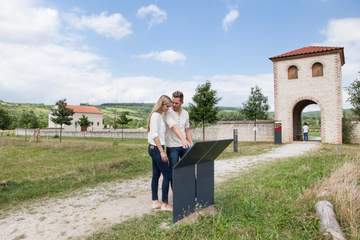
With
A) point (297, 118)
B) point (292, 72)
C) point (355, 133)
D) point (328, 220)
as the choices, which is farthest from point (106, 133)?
point (328, 220)

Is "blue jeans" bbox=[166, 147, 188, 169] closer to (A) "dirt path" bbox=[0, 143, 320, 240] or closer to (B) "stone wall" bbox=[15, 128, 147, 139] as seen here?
(A) "dirt path" bbox=[0, 143, 320, 240]

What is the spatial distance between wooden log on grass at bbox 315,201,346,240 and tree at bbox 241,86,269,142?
99.1 feet

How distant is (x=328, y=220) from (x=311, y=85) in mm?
21110

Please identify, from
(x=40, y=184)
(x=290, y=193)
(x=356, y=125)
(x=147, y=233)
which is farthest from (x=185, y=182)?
(x=356, y=125)

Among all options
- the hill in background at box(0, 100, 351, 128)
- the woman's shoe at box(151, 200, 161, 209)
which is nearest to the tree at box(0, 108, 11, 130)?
the hill in background at box(0, 100, 351, 128)

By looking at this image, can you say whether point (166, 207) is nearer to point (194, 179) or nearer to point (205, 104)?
point (194, 179)

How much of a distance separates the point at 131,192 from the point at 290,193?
339 centimetres

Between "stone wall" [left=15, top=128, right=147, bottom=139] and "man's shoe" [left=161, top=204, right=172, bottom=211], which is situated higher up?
"stone wall" [left=15, top=128, right=147, bottom=139]

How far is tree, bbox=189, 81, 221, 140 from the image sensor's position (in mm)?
28703

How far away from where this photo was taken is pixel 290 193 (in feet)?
19.9

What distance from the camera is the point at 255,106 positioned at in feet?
115

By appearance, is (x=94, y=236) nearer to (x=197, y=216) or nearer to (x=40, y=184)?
(x=197, y=216)

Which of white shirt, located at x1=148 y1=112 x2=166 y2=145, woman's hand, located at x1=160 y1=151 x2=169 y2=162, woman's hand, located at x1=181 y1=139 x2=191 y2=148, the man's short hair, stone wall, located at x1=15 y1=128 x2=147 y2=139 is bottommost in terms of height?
stone wall, located at x1=15 y1=128 x2=147 y2=139

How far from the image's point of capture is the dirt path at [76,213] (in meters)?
4.47
